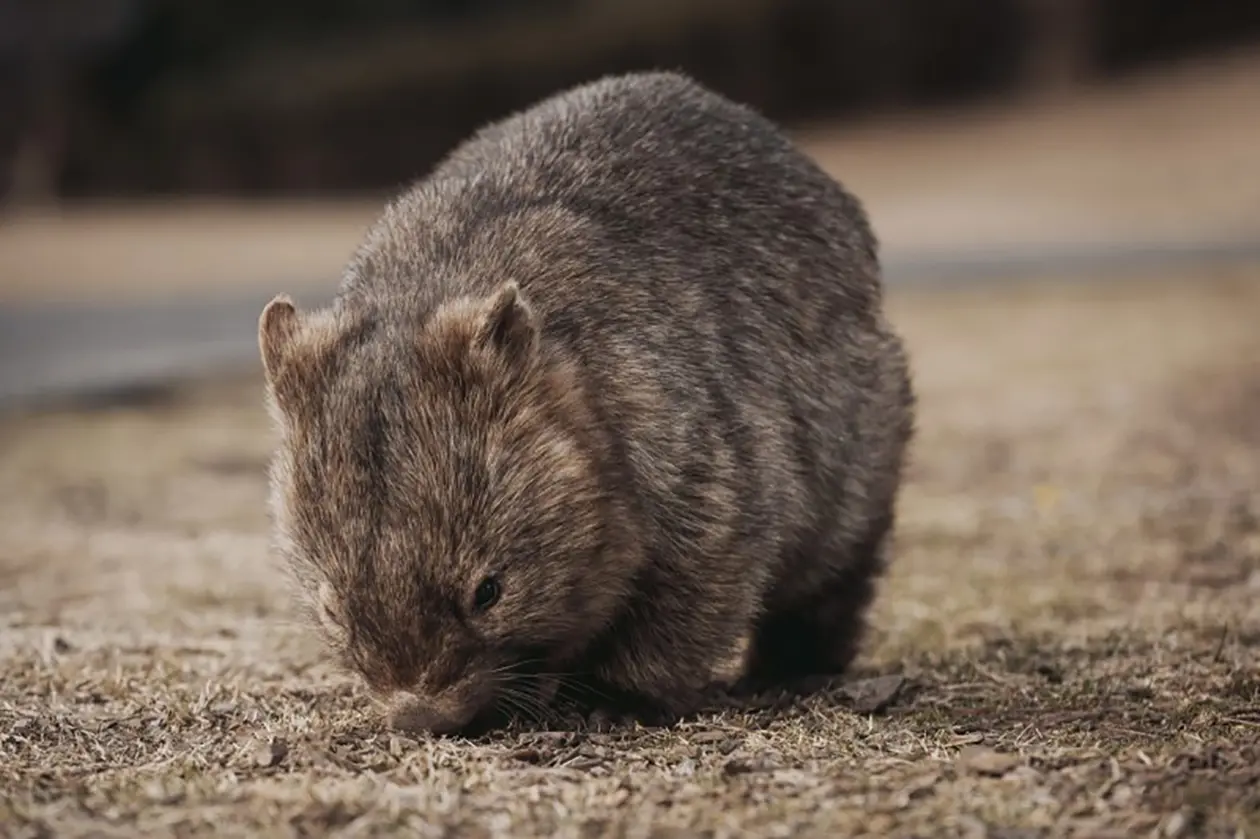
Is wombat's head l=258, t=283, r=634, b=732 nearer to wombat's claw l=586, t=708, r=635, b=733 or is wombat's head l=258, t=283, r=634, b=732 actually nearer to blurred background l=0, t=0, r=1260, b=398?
wombat's claw l=586, t=708, r=635, b=733

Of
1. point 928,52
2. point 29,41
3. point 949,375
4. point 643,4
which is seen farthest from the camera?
point 928,52

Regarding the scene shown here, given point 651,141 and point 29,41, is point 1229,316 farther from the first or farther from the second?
point 29,41

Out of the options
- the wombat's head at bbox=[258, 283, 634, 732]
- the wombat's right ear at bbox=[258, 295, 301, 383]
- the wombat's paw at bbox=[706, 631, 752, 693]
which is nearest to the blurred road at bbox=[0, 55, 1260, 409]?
the wombat's paw at bbox=[706, 631, 752, 693]

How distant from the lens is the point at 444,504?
378 cm

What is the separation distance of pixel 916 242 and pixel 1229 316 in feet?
17.9

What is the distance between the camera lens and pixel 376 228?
188 inches

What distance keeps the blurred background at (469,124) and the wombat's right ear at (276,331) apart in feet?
25.0

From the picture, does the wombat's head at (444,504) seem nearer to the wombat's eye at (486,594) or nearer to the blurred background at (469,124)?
the wombat's eye at (486,594)

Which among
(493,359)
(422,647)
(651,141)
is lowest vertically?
(422,647)

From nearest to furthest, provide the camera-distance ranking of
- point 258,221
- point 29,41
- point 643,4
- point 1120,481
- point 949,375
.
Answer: point 1120,481, point 949,375, point 29,41, point 258,221, point 643,4

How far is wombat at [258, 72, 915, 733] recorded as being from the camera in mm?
3820

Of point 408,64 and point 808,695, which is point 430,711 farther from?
point 408,64

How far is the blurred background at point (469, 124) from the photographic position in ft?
48.9

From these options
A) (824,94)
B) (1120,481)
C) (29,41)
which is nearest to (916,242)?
(824,94)
